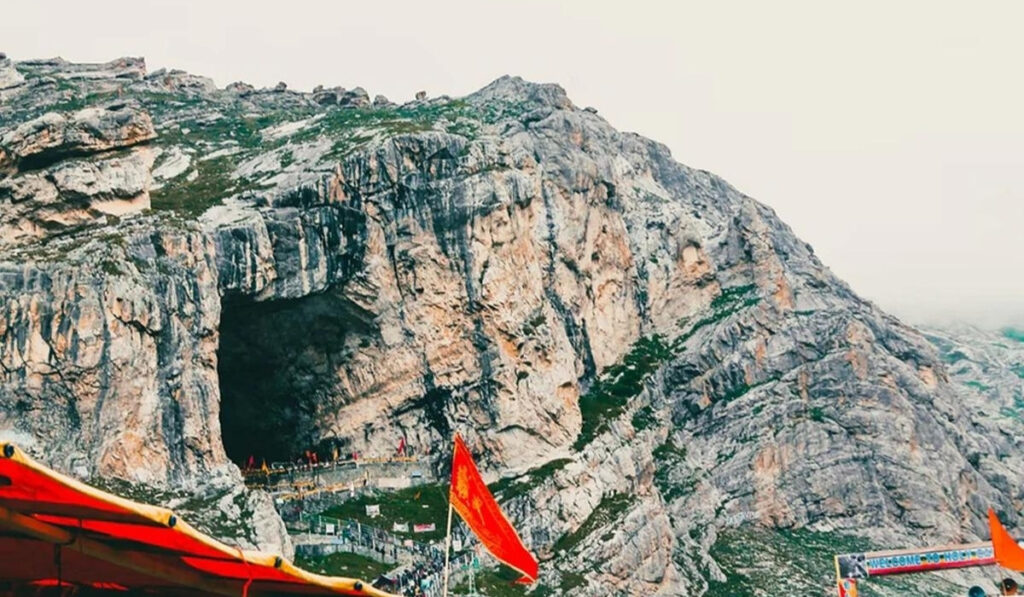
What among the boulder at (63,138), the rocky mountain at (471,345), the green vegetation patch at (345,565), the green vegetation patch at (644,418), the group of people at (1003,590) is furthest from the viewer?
the green vegetation patch at (644,418)

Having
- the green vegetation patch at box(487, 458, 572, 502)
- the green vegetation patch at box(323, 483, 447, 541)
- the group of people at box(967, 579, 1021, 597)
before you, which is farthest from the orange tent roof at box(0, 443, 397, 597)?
the green vegetation patch at box(487, 458, 572, 502)

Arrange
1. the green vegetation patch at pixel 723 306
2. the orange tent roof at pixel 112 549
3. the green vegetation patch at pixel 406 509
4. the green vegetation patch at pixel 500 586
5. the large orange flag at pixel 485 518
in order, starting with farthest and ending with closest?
the green vegetation patch at pixel 723 306
the green vegetation patch at pixel 406 509
the green vegetation patch at pixel 500 586
the large orange flag at pixel 485 518
the orange tent roof at pixel 112 549

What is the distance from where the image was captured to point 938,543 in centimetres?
9031

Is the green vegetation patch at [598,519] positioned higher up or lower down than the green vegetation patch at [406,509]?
lower down

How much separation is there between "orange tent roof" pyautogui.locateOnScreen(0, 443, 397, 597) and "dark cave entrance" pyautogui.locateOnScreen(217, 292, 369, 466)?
65045mm

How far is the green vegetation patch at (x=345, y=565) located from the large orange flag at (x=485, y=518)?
3319cm

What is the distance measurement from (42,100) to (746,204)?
84.8m

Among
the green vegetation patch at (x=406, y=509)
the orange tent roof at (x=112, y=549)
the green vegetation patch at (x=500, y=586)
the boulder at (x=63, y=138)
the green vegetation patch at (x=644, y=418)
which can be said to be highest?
the boulder at (x=63, y=138)

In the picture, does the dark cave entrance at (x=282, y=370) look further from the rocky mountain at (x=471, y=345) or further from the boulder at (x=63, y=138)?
the boulder at (x=63, y=138)

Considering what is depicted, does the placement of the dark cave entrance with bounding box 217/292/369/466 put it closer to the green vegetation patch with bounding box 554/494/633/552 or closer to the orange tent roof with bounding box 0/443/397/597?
the green vegetation patch with bounding box 554/494/633/552

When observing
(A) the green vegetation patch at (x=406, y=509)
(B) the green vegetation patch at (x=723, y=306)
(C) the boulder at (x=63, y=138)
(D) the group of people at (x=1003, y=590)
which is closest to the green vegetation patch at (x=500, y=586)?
(A) the green vegetation patch at (x=406, y=509)

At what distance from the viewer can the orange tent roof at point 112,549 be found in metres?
9.59

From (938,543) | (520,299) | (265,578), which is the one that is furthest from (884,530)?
(265,578)

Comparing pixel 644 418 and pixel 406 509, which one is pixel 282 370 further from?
pixel 644 418
